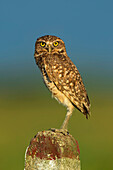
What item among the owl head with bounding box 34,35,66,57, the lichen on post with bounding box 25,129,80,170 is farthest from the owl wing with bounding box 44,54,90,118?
the lichen on post with bounding box 25,129,80,170

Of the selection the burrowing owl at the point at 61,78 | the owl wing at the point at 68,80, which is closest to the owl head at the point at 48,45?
the burrowing owl at the point at 61,78

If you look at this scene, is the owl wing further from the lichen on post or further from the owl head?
the lichen on post

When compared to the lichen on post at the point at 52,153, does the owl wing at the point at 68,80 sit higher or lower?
higher

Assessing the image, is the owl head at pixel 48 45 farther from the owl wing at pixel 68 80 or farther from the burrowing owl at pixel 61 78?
the owl wing at pixel 68 80

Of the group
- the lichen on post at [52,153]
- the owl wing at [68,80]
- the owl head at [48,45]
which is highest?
the owl head at [48,45]
